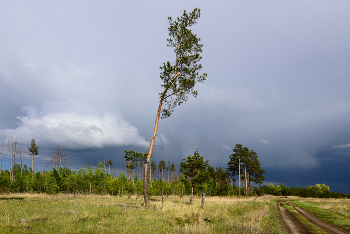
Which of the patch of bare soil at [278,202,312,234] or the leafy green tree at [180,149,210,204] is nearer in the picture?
the patch of bare soil at [278,202,312,234]

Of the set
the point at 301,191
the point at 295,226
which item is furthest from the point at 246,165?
the point at 295,226

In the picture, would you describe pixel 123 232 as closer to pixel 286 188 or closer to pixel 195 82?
pixel 195 82

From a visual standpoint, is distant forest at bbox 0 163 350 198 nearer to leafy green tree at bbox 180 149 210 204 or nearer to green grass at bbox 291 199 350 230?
leafy green tree at bbox 180 149 210 204

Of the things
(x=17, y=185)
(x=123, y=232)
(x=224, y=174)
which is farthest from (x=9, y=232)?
(x=224, y=174)

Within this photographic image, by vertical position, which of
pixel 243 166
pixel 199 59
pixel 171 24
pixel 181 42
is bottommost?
pixel 243 166

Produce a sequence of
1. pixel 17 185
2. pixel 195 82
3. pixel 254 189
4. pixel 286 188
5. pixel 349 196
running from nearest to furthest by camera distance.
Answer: pixel 195 82, pixel 17 185, pixel 254 189, pixel 349 196, pixel 286 188

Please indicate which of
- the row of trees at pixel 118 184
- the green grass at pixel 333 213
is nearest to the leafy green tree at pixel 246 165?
the row of trees at pixel 118 184

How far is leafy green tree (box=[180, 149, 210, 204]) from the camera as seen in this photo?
83.8 ft

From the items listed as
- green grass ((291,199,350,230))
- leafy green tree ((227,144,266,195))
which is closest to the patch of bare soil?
green grass ((291,199,350,230))

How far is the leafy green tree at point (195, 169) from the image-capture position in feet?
83.8

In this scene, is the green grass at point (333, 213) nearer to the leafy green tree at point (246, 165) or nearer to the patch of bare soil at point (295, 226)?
the patch of bare soil at point (295, 226)

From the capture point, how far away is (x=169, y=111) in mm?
21062

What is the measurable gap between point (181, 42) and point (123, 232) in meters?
19.7

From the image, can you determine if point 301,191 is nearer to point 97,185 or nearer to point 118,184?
point 118,184
